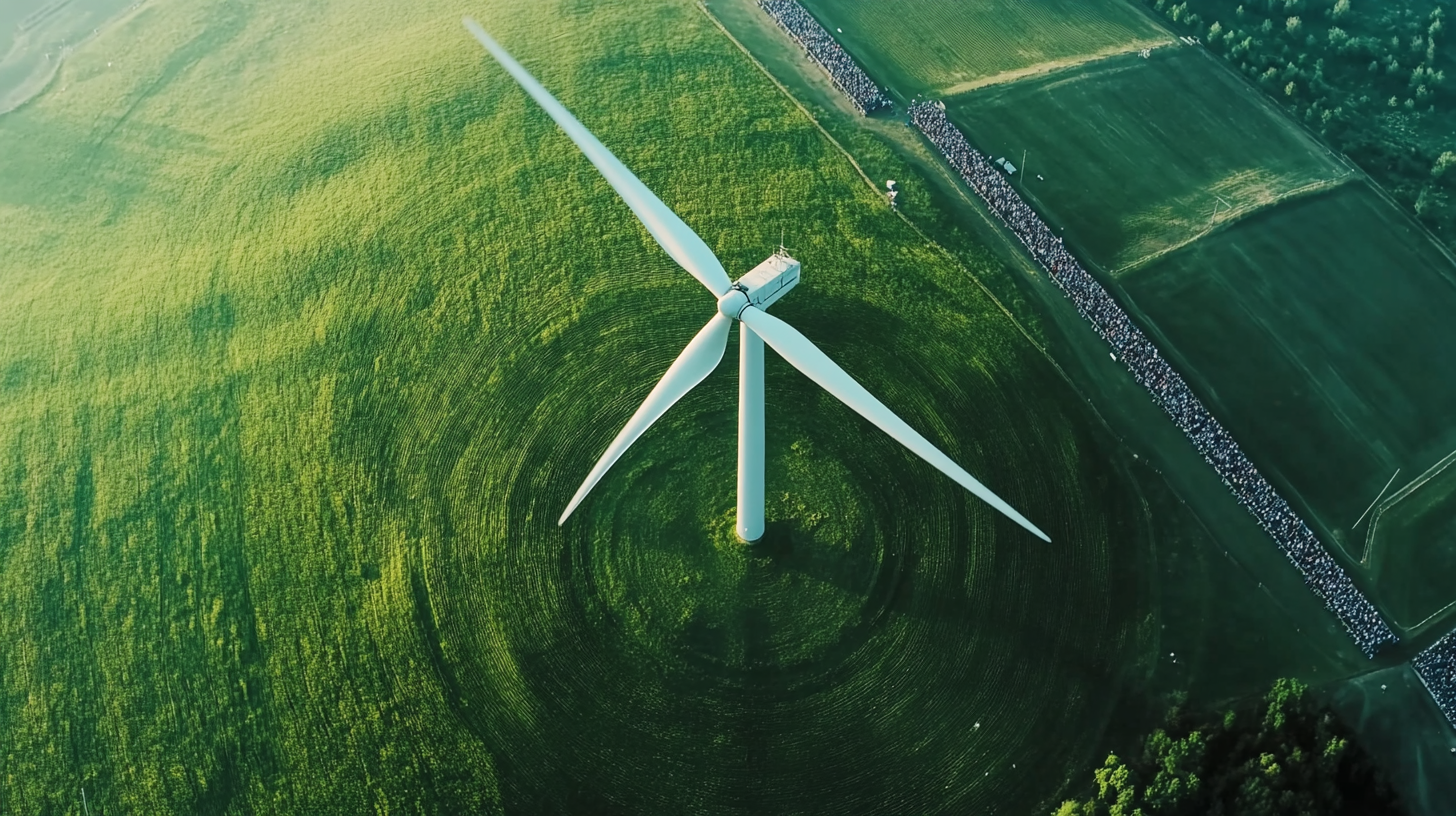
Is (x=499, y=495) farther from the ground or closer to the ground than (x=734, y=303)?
closer to the ground

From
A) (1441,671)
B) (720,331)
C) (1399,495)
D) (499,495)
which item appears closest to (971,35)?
(1399,495)

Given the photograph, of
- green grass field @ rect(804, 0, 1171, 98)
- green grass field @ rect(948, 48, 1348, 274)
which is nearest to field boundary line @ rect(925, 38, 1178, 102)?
green grass field @ rect(804, 0, 1171, 98)

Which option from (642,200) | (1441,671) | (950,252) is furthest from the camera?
(950,252)

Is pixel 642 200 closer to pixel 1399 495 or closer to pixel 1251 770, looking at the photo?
pixel 1251 770

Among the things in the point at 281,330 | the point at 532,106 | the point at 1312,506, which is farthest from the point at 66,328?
the point at 1312,506

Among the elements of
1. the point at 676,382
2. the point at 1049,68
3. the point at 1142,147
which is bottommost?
the point at 1142,147

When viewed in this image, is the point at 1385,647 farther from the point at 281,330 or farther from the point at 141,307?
the point at 141,307

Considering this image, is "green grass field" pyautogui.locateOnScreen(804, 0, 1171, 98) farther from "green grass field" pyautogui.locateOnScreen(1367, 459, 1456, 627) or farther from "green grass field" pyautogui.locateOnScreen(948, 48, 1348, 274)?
"green grass field" pyautogui.locateOnScreen(1367, 459, 1456, 627)

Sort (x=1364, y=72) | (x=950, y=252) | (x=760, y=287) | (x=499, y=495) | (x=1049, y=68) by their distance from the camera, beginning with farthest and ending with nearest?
(x=1364, y=72) → (x=1049, y=68) → (x=950, y=252) → (x=499, y=495) → (x=760, y=287)
